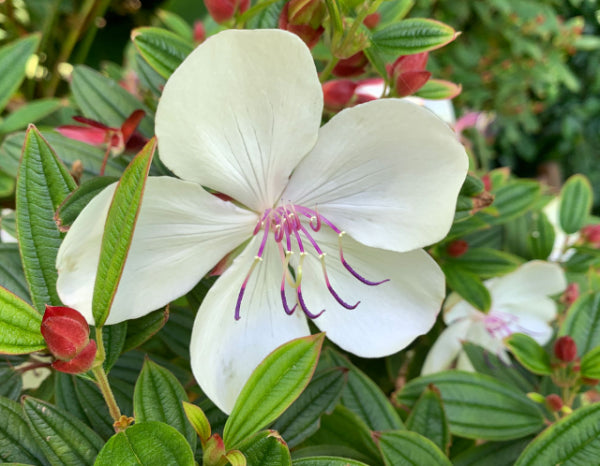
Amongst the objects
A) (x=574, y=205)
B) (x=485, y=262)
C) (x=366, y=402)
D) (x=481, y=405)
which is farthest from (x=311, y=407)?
(x=574, y=205)

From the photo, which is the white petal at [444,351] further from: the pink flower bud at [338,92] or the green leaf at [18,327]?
the green leaf at [18,327]

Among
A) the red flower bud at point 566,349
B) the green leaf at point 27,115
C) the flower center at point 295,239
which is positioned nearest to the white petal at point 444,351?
the red flower bud at point 566,349

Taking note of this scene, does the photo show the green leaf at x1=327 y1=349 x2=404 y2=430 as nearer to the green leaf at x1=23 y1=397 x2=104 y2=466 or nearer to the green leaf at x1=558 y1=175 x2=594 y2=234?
the green leaf at x1=23 y1=397 x2=104 y2=466

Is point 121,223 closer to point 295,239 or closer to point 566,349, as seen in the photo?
point 295,239

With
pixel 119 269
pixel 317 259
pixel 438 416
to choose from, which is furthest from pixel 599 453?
pixel 119 269

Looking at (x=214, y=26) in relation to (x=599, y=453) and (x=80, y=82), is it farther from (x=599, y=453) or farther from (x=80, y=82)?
(x=599, y=453)

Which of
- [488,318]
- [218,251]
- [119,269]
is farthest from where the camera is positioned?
[488,318]

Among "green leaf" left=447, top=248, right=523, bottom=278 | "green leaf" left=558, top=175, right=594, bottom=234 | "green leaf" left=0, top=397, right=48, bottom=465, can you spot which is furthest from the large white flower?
"green leaf" left=558, top=175, right=594, bottom=234
